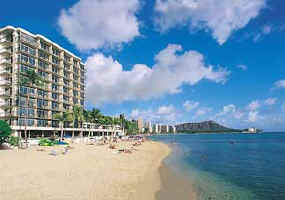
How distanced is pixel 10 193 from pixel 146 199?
822 centimetres

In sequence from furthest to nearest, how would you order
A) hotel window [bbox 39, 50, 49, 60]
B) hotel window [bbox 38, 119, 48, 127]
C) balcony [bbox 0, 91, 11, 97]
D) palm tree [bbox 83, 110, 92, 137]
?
palm tree [bbox 83, 110, 92, 137] < hotel window [bbox 39, 50, 49, 60] < hotel window [bbox 38, 119, 48, 127] < balcony [bbox 0, 91, 11, 97]

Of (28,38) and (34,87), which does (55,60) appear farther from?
(34,87)

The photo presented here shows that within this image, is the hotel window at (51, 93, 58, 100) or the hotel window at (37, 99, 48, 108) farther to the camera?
the hotel window at (51, 93, 58, 100)

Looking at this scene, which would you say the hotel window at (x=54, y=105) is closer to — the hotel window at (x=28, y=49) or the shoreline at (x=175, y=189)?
the hotel window at (x=28, y=49)


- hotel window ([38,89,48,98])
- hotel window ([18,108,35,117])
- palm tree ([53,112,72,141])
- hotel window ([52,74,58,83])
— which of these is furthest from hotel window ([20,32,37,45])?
palm tree ([53,112,72,141])

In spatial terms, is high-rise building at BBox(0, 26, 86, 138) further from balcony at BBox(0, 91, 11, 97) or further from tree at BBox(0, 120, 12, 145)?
tree at BBox(0, 120, 12, 145)

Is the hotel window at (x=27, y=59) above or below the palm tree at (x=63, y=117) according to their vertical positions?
above

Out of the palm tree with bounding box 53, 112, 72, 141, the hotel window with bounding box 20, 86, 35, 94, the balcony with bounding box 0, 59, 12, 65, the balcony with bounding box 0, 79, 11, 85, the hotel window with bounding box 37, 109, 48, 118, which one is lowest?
the palm tree with bounding box 53, 112, 72, 141

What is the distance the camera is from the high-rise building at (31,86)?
63.8 metres

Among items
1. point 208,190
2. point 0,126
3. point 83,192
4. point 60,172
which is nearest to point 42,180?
point 60,172

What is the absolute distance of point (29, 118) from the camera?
66.2 meters

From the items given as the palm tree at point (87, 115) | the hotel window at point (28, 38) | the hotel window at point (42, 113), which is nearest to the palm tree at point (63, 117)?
the hotel window at point (42, 113)

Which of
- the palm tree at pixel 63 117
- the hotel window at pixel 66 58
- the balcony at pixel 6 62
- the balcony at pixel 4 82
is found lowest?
the palm tree at pixel 63 117

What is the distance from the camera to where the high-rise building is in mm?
63850
